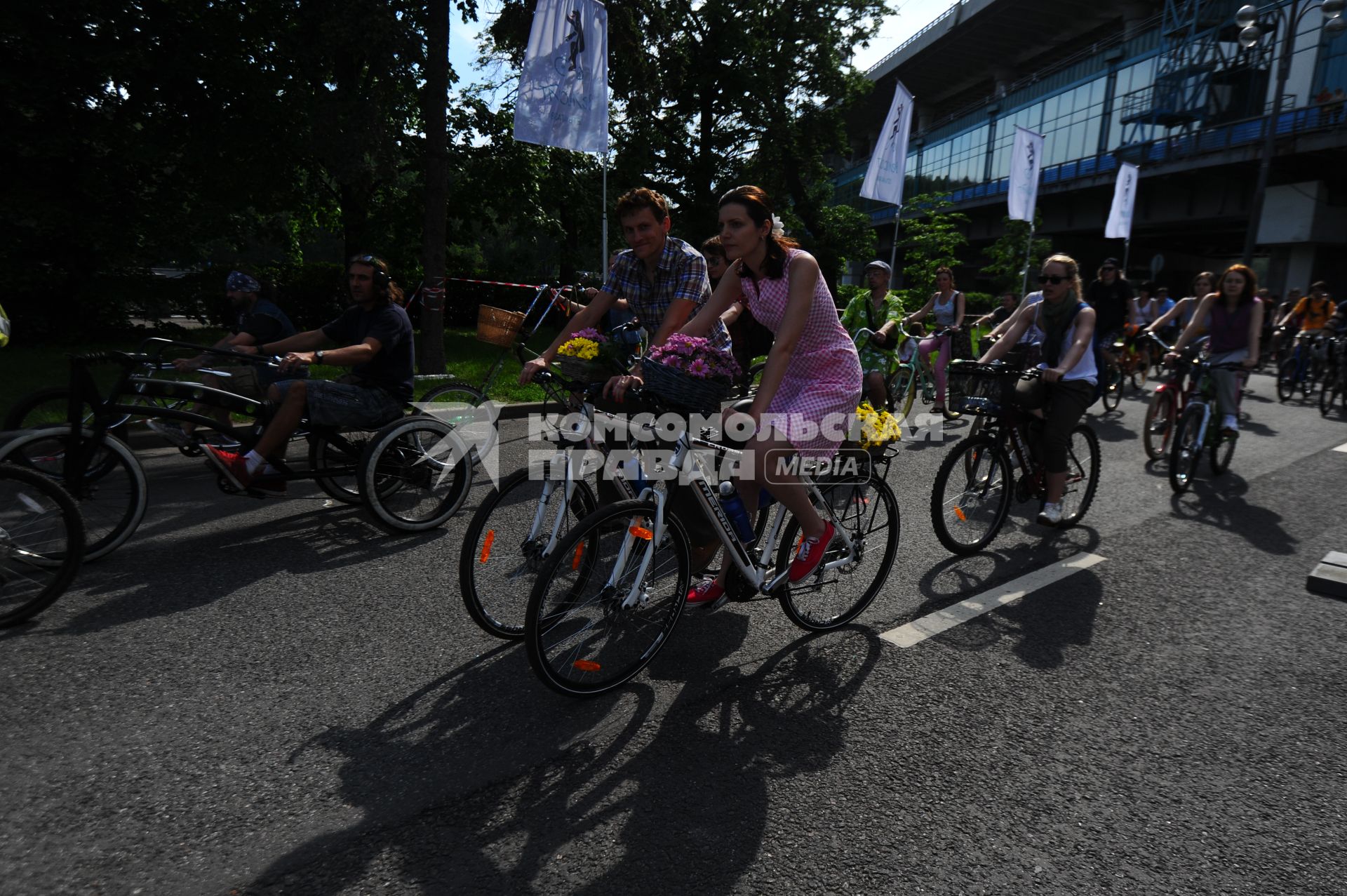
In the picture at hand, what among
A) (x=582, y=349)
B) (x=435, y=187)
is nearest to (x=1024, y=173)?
(x=435, y=187)

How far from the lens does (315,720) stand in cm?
294

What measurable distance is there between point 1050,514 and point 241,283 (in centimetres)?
619

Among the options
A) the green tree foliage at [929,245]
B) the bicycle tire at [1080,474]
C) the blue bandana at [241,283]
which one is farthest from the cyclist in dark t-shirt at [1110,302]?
the green tree foliage at [929,245]

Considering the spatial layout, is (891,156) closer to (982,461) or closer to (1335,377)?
(1335,377)

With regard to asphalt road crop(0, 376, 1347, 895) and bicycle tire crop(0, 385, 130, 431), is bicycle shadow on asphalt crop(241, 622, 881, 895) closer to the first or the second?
asphalt road crop(0, 376, 1347, 895)

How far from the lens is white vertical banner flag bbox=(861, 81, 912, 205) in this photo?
51.6 ft

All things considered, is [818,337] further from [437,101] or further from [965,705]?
[437,101]

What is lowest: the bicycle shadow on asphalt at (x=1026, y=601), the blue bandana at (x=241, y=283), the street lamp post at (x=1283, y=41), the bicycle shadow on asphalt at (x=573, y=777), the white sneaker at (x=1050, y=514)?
the bicycle shadow on asphalt at (x=1026, y=601)

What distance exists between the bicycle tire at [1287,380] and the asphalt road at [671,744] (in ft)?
37.3

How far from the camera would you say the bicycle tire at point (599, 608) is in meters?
2.88

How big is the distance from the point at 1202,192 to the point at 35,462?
38.9 meters

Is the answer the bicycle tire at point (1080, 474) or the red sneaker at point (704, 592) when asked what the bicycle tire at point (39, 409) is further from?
the bicycle tire at point (1080, 474)

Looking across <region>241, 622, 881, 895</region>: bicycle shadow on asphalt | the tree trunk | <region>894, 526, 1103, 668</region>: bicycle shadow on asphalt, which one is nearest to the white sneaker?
Result: <region>894, 526, 1103, 668</region>: bicycle shadow on asphalt

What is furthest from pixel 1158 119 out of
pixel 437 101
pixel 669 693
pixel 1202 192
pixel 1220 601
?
pixel 669 693
